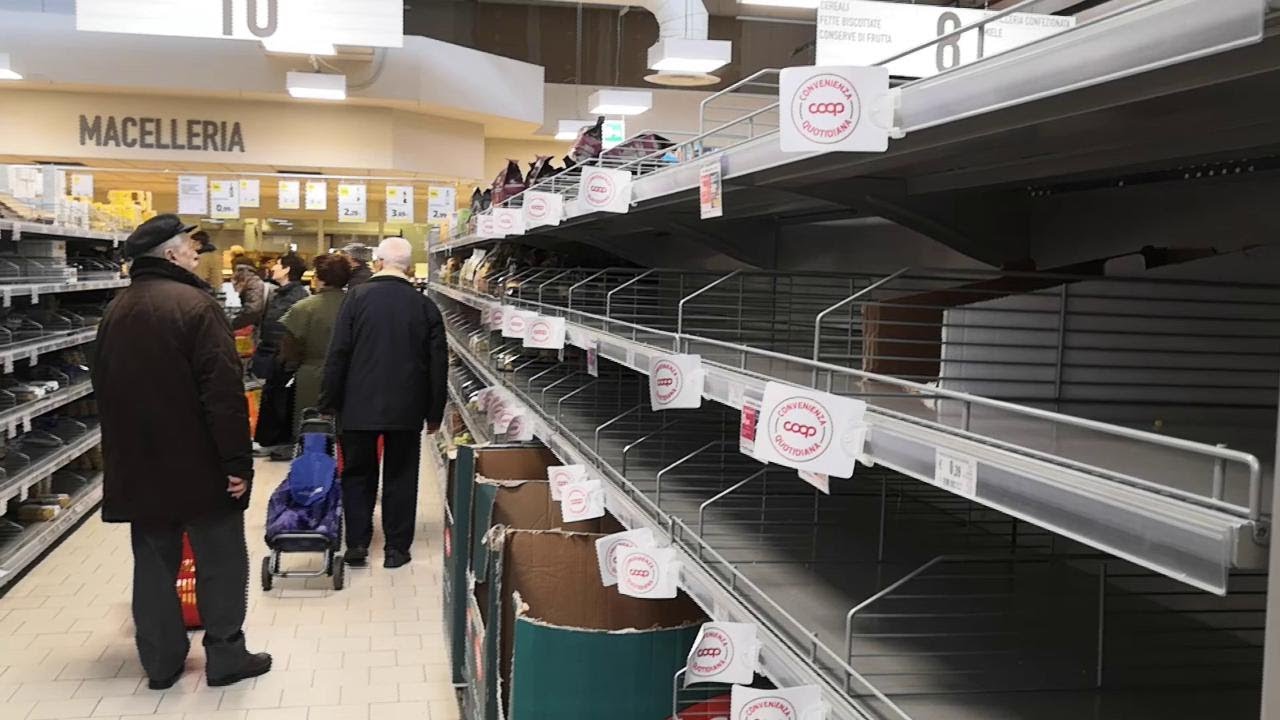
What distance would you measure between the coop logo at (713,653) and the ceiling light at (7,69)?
32.5 feet

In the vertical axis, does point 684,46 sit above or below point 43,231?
above

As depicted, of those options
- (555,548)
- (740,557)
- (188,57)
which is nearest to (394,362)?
(555,548)

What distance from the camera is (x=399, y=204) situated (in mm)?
11422

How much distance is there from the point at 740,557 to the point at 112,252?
8.58 metres

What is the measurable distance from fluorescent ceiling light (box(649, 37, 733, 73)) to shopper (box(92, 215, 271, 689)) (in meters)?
5.06

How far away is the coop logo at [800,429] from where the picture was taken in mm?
1387

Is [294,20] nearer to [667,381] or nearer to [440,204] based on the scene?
[440,204]

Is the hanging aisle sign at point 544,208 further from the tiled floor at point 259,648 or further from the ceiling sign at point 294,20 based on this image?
the ceiling sign at point 294,20

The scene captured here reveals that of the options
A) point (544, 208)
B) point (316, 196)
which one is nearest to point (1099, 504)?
point (544, 208)

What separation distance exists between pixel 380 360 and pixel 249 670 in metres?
1.77

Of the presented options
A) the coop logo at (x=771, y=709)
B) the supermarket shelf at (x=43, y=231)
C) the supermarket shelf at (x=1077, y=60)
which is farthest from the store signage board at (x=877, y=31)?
the coop logo at (x=771, y=709)

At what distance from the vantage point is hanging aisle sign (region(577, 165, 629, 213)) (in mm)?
2545

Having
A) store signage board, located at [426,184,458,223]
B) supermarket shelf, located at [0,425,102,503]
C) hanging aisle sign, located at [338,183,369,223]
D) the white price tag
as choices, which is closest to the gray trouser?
supermarket shelf, located at [0,425,102,503]

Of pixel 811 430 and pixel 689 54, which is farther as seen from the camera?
pixel 689 54
